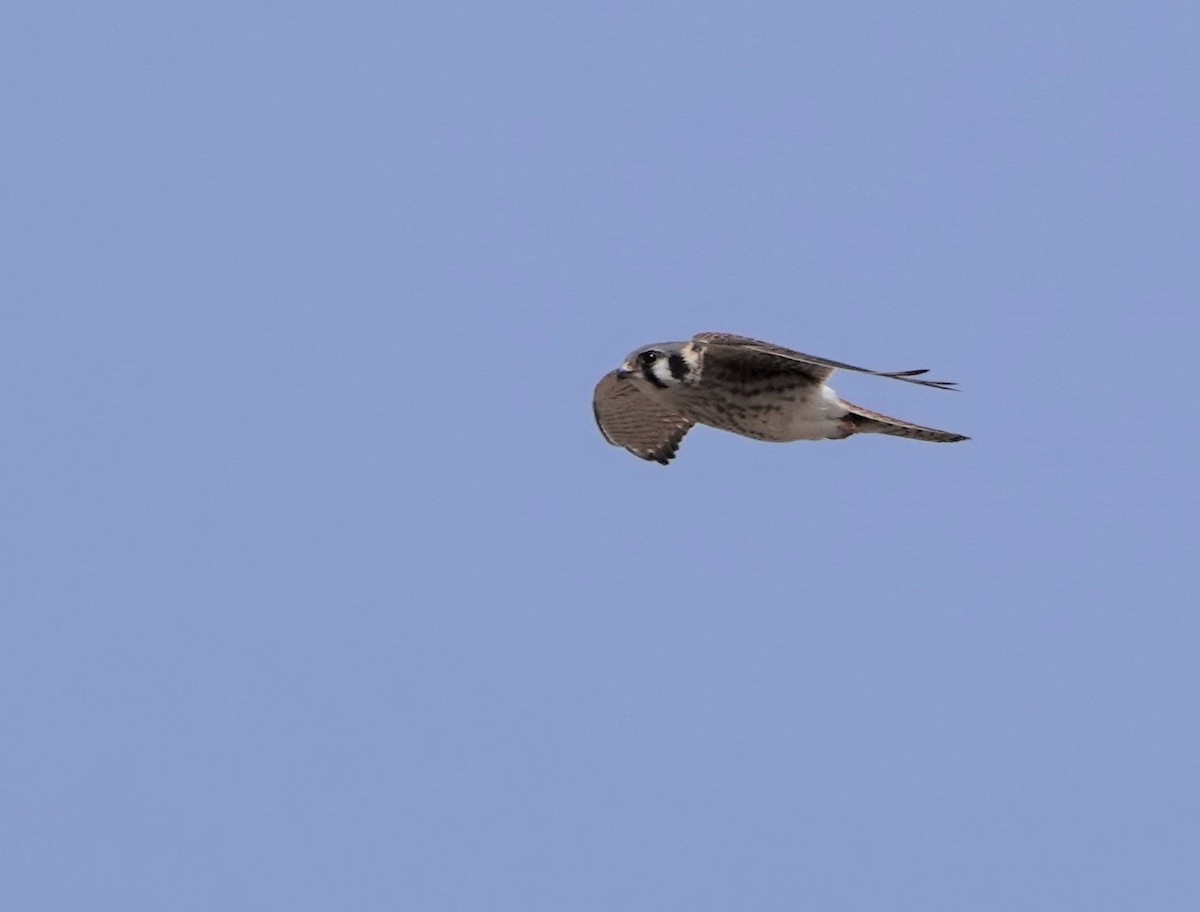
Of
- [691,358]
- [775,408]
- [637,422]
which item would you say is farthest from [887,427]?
[637,422]

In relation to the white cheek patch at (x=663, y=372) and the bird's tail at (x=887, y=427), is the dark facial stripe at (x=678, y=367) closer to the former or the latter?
the white cheek patch at (x=663, y=372)

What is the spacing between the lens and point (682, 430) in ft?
50.4

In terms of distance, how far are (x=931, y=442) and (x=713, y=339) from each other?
5.65 ft

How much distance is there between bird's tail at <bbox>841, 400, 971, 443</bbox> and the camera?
13.2 meters

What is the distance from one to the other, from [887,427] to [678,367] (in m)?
1.58

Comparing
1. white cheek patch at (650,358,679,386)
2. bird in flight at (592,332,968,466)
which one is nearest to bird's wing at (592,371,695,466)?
bird in flight at (592,332,968,466)

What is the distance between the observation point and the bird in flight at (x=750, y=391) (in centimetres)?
1298

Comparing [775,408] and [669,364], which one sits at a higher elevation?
[669,364]

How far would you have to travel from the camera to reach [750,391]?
13.1 meters

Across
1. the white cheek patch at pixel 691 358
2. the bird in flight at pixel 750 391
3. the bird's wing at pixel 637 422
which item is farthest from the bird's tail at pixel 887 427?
the bird's wing at pixel 637 422

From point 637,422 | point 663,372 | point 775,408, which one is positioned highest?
point 637,422

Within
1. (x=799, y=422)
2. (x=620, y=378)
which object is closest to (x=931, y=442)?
(x=799, y=422)

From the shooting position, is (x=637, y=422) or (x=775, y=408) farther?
(x=637, y=422)

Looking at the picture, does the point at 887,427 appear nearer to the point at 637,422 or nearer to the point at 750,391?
the point at 750,391
